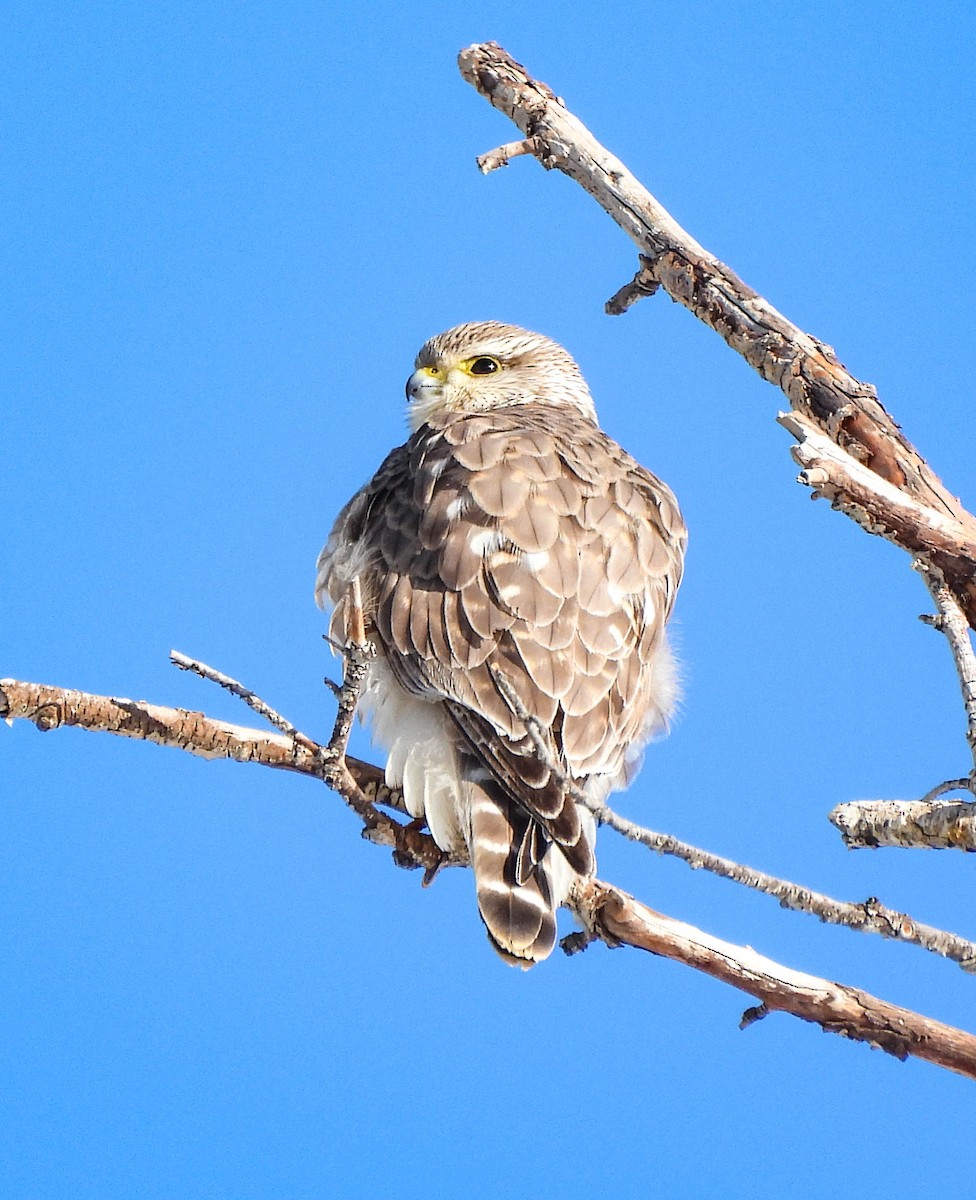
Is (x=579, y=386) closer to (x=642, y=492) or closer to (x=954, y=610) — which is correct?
(x=642, y=492)

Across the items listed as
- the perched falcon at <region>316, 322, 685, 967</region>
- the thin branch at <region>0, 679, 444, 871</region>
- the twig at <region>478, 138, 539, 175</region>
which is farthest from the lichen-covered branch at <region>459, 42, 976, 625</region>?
the thin branch at <region>0, 679, 444, 871</region>

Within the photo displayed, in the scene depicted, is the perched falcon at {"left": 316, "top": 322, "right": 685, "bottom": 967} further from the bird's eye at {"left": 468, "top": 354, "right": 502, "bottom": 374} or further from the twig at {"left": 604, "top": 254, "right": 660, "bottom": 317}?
the bird's eye at {"left": 468, "top": 354, "right": 502, "bottom": 374}

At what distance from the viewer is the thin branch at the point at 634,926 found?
8.30 ft

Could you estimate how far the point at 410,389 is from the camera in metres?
4.06

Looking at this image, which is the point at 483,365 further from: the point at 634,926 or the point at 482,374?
the point at 634,926

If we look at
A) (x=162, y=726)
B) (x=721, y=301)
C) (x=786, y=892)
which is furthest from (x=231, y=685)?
(x=721, y=301)

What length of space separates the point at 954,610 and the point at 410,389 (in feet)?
6.28

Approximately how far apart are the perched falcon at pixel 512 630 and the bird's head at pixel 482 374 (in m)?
0.56

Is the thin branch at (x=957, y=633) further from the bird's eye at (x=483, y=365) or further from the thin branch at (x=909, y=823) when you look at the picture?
the bird's eye at (x=483, y=365)

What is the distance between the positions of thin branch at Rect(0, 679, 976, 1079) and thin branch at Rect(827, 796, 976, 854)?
337mm

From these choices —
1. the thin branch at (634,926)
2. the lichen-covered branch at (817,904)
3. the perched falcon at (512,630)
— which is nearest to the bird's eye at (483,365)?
the perched falcon at (512,630)

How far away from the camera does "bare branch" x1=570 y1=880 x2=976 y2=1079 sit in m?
2.64

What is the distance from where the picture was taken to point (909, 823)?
7.95 ft

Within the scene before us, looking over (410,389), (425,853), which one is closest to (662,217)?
(410,389)
